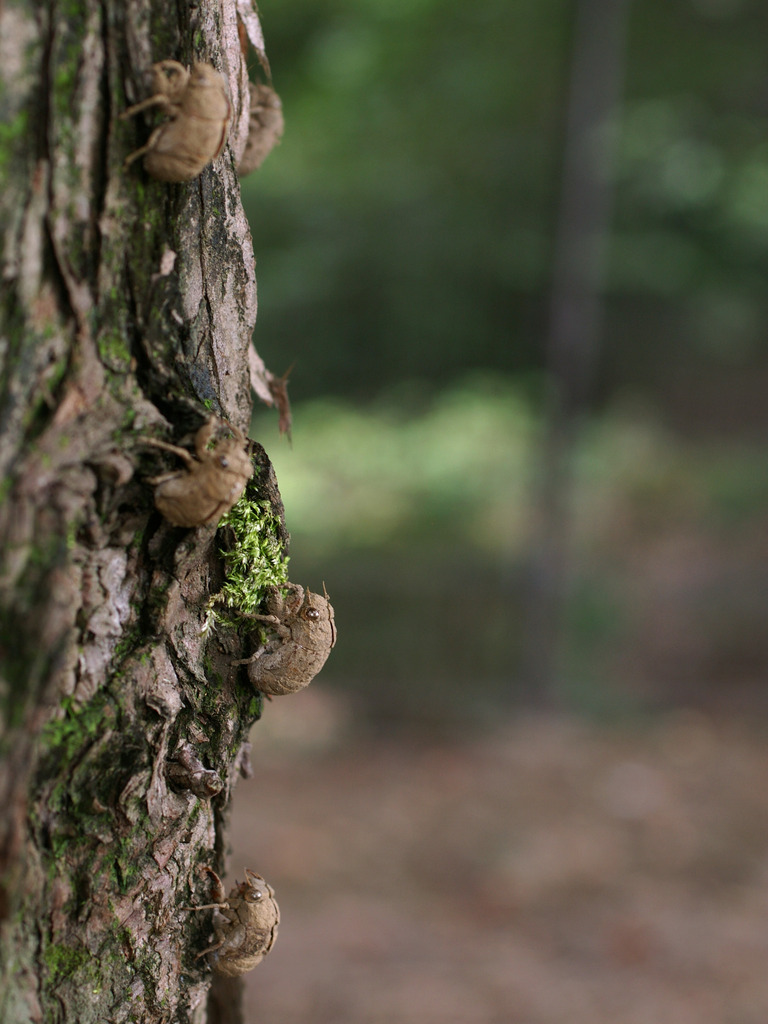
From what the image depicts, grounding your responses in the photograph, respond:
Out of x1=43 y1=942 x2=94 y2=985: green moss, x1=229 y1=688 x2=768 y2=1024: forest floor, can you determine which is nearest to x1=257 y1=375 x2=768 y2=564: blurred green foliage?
x1=229 y1=688 x2=768 y2=1024: forest floor

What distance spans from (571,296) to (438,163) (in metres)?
1.98

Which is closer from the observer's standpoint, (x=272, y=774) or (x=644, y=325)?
(x=272, y=774)

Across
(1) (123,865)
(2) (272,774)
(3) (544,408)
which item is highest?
(1) (123,865)

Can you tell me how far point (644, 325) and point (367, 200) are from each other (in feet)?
10.4

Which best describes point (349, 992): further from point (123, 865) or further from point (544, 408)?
point (544, 408)

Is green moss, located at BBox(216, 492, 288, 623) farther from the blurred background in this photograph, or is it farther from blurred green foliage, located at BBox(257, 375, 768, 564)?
blurred green foliage, located at BBox(257, 375, 768, 564)

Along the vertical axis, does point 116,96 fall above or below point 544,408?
above

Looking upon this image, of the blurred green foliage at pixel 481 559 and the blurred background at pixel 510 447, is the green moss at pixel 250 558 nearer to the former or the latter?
the blurred background at pixel 510 447

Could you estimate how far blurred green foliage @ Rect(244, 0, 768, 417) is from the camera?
279 inches

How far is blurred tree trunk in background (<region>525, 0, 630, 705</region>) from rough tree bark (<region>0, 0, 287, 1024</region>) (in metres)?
5.33

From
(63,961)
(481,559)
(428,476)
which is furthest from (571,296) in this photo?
(63,961)

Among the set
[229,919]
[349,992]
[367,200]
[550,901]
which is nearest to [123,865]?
[229,919]

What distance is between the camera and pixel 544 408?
648cm

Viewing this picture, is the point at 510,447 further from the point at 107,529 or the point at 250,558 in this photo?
the point at 107,529
